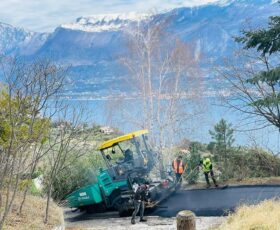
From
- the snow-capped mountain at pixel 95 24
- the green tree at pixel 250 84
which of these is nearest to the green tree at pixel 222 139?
the green tree at pixel 250 84

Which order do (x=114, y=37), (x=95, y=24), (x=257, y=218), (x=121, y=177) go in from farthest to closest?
(x=95, y=24)
(x=114, y=37)
(x=121, y=177)
(x=257, y=218)

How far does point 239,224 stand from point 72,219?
8.68m

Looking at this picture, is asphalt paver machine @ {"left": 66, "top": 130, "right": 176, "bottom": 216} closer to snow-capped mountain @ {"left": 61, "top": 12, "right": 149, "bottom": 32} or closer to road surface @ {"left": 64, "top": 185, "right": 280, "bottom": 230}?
road surface @ {"left": 64, "top": 185, "right": 280, "bottom": 230}

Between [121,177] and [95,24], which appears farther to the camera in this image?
[95,24]

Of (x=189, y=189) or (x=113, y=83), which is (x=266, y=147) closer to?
(x=189, y=189)

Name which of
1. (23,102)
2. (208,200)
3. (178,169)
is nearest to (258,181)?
(178,169)

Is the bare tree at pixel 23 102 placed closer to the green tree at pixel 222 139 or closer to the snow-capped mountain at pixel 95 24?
the green tree at pixel 222 139

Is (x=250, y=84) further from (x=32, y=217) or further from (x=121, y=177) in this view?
(x=32, y=217)

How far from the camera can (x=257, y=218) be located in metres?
9.61

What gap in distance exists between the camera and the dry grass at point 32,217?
454 inches

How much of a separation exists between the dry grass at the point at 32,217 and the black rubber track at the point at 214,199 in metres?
3.71

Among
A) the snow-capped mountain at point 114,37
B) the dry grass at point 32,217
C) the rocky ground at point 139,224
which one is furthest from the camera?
the snow-capped mountain at point 114,37

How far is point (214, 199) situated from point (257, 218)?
6.82 m

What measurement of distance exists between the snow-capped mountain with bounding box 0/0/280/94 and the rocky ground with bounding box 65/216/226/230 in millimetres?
5400
